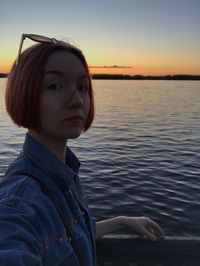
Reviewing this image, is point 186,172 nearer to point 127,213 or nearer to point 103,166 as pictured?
point 103,166

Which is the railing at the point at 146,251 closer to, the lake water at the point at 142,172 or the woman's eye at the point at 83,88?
the woman's eye at the point at 83,88

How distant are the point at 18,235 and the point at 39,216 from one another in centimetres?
19

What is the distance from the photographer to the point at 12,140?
69.6 ft

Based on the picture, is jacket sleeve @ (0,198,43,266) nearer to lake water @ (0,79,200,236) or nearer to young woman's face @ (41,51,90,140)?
young woman's face @ (41,51,90,140)

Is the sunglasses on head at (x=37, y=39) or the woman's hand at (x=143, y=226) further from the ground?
the sunglasses on head at (x=37, y=39)

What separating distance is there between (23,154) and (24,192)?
38cm

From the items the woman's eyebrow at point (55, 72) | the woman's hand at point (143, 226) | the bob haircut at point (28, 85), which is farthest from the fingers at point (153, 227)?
the woman's eyebrow at point (55, 72)

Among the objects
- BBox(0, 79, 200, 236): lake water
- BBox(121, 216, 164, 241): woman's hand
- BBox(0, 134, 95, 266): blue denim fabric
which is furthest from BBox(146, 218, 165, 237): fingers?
BBox(0, 79, 200, 236): lake water

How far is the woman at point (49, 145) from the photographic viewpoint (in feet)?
5.27

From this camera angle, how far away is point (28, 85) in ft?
6.15

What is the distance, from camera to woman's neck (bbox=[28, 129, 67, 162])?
200cm

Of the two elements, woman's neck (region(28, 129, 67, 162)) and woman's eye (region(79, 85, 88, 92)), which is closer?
woman's neck (region(28, 129, 67, 162))

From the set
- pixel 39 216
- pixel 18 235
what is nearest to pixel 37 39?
pixel 39 216

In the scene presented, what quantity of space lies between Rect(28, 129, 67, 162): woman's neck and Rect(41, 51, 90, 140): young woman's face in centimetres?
3
